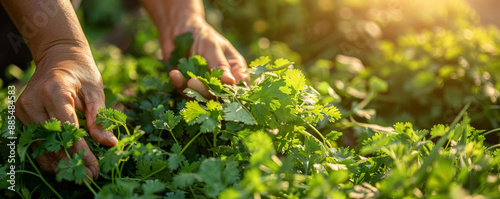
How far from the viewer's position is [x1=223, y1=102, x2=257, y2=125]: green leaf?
94 centimetres

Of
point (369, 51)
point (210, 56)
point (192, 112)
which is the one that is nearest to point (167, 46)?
point (210, 56)

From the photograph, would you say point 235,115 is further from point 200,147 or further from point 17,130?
point 17,130

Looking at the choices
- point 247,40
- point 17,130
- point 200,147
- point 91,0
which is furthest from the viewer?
point 91,0

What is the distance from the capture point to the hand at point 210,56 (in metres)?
1.19

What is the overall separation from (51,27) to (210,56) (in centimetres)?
55

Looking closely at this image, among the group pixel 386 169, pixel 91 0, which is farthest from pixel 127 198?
pixel 91 0

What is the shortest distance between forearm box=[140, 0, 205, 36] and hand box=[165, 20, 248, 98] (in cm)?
3

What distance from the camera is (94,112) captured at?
101 centimetres

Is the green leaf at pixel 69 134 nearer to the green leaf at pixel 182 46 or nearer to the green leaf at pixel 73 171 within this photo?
the green leaf at pixel 73 171

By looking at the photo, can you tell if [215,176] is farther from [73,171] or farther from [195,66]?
[195,66]

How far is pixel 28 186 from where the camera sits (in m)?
0.98

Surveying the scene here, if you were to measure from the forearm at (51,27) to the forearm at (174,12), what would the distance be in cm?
61

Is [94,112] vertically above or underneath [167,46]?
above

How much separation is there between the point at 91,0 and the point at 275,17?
3.34 meters
